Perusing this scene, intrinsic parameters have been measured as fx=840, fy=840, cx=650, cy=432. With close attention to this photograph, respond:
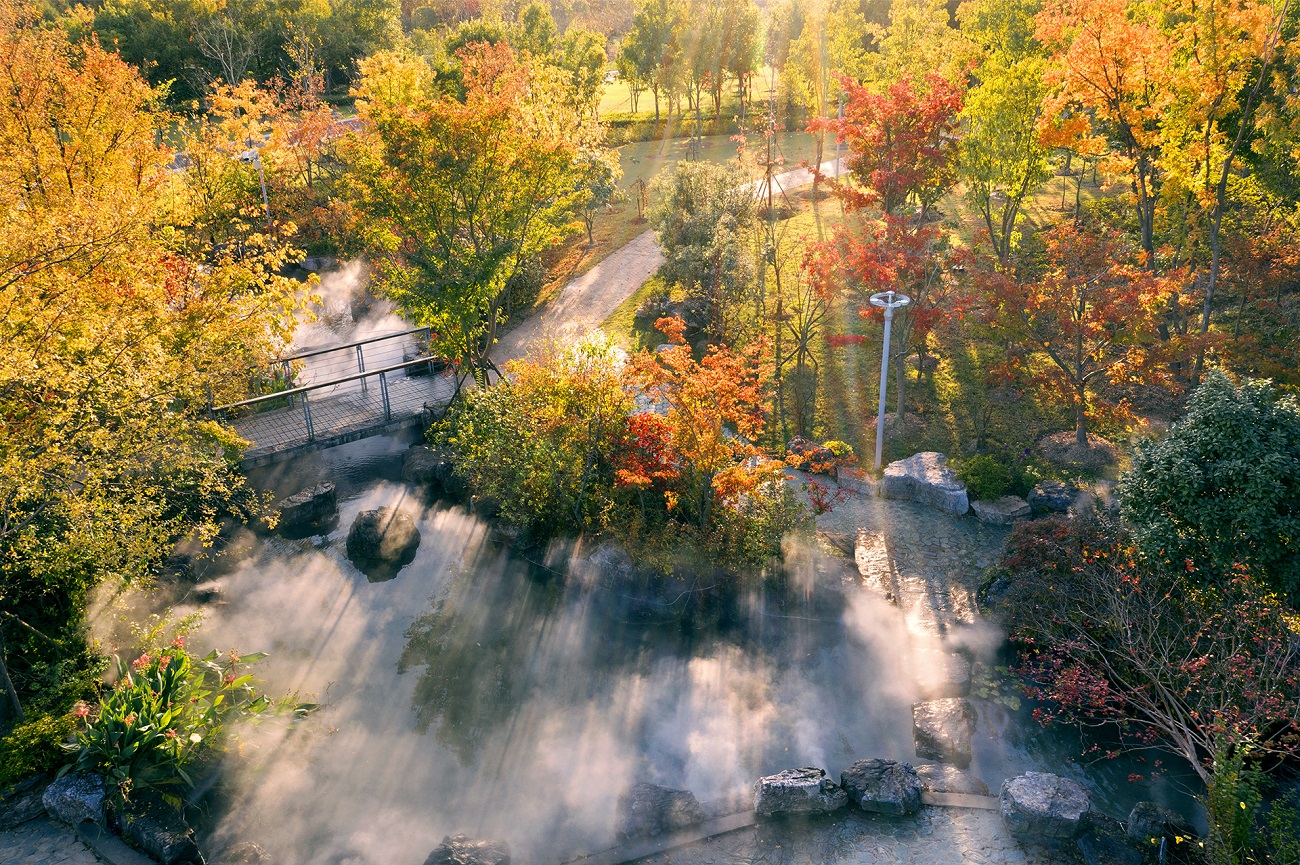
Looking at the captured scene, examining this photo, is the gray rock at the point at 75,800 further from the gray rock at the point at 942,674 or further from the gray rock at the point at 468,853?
the gray rock at the point at 942,674

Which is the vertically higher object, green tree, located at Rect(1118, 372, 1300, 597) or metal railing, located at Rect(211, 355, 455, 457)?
green tree, located at Rect(1118, 372, 1300, 597)

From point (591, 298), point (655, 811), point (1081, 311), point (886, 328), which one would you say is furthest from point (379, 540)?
point (1081, 311)

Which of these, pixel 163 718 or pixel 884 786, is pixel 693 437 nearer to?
pixel 884 786

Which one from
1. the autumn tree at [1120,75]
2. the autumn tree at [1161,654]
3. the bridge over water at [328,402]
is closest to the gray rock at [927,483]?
the autumn tree at [1161,654]

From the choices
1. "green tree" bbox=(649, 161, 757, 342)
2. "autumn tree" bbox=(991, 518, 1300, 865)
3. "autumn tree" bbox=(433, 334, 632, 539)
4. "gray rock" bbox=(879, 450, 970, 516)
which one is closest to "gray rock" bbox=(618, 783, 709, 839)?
"autumn tree" bbox=(991, 518, 1300, 865)

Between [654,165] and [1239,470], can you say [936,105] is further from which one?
[654,165]

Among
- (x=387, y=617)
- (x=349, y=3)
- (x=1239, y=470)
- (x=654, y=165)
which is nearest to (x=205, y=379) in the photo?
(x=387, y=617)

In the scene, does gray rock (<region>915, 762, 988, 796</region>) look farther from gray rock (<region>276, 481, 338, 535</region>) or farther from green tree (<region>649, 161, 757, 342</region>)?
green tree (<region>649, 161, 757, 342</region>)
